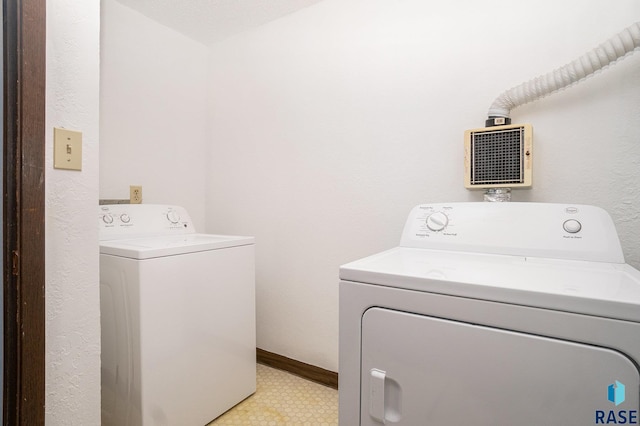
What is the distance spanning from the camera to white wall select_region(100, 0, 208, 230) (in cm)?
184

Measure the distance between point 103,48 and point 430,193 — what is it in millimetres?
1954

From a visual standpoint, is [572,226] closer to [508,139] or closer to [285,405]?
[508,139]

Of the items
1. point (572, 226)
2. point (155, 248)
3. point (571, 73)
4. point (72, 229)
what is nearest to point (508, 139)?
point (571, 73)

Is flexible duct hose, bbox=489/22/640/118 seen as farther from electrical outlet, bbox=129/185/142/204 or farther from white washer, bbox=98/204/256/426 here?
electrical outlet, bbox=129/185/142/204

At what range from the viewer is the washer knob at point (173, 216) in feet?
6.29

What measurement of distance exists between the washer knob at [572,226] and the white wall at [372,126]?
0.76 ft

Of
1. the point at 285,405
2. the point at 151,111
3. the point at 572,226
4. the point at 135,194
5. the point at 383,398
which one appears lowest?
the point at 285,405

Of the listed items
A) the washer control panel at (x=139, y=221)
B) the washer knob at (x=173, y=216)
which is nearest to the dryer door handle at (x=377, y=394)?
the washer control panel at (x=139, y=221)

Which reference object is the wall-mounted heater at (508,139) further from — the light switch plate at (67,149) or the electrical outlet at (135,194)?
the electrical outlet at (135,194)

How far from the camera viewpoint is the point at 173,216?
76.4 inches

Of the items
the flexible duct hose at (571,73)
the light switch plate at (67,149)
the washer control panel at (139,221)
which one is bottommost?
the washer control panel at (139,221)

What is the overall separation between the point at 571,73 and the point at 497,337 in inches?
41.6

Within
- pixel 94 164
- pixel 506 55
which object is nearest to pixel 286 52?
pixel 506 55

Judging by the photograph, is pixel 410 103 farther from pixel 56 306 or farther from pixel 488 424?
pixel 56 306
